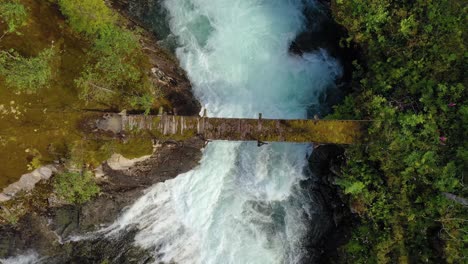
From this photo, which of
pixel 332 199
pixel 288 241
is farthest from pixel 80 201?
pixel 332 199

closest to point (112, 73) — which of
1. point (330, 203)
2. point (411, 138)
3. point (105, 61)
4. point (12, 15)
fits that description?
point (105, 61)

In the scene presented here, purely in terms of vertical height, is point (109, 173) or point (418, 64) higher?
point (418, 64)

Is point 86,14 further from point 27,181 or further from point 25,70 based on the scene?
point 27,181

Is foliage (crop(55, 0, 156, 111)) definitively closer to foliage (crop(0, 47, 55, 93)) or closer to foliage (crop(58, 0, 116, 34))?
foliage (crop(58, 0, 116, 34))

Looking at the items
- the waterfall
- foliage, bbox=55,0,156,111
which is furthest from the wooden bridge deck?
the waterfall

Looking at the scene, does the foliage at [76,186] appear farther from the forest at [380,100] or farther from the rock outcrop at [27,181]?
the rock outcrop at [27,181]

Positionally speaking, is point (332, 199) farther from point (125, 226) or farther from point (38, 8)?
point (38, 8)

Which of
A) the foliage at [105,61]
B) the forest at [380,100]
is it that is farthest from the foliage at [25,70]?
the foliage at [105,61]
